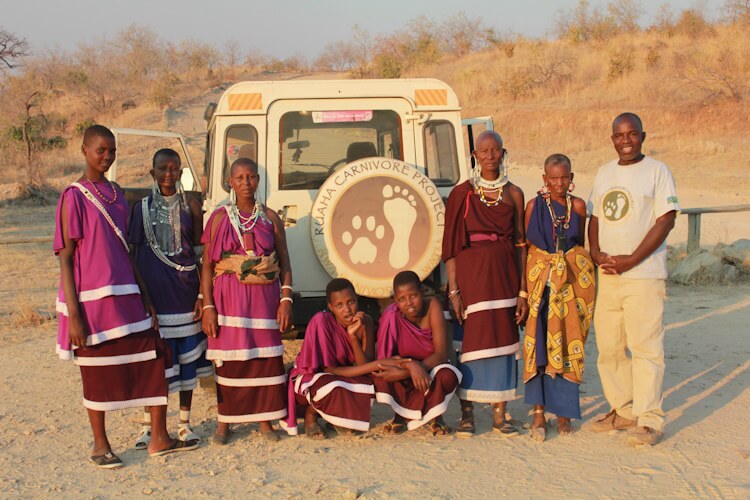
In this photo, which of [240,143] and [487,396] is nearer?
[487,396]

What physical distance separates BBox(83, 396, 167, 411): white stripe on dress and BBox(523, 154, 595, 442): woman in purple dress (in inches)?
83.7

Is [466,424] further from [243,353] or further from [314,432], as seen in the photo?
[243,353]

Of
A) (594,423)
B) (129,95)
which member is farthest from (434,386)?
(129,95)

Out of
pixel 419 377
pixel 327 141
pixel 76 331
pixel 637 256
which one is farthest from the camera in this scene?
pixel 327 141

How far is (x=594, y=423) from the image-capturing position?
4695 mm

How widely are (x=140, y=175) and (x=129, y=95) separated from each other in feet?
51.9

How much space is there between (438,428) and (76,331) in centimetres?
213

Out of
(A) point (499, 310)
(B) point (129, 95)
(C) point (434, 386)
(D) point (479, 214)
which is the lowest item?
(C) point (434, 386)

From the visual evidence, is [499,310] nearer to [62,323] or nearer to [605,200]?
[605,200]

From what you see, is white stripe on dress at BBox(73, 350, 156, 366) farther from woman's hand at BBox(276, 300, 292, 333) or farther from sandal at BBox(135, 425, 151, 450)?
woman's hand at BBox(276, 300, 292, 333)

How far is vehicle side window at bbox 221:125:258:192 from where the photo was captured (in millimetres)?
5363

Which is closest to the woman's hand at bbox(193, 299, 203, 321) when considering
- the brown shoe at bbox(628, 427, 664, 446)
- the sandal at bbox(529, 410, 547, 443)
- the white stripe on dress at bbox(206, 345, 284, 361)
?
the white stripe on dress at bbox(206, 345, 284, 361)

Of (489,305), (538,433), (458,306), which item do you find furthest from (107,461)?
(538,433)

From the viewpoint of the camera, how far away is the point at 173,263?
4422mm
